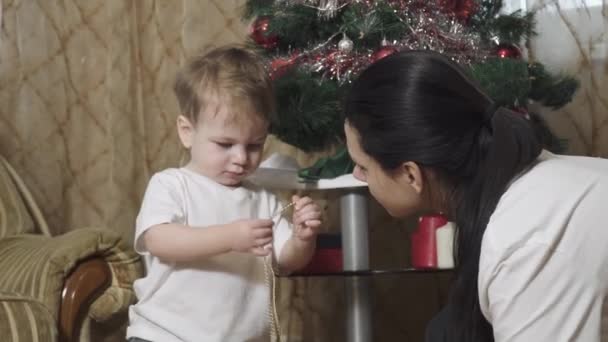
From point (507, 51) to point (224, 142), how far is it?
0.69 m

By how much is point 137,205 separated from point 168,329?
3.05ft

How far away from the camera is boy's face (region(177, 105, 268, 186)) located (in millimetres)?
1559

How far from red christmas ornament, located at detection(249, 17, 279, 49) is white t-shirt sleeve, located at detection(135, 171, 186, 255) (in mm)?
421

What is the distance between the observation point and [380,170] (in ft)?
4.00

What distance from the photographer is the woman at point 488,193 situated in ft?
3.39

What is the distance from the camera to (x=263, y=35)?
6.07 ft

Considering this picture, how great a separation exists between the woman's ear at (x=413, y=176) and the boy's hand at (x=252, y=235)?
13.6 inches

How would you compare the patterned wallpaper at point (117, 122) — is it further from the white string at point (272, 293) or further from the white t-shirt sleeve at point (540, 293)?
the white t-shirt sleeve at point (540, 293)

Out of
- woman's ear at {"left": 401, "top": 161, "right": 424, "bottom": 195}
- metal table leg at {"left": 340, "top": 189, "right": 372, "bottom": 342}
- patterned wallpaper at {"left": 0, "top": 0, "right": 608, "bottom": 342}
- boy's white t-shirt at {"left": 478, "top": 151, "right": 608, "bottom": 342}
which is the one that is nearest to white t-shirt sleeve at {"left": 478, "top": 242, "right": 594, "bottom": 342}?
boy's white t-shirt at {"left": 478, "top": 151, "right": 608, "bottom": 342}

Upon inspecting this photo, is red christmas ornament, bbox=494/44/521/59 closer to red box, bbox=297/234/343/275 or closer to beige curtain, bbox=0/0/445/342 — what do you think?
red box, bbox=297/234/343/275

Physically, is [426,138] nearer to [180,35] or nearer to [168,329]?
[168,329]

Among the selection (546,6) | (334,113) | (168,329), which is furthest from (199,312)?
(546,6)

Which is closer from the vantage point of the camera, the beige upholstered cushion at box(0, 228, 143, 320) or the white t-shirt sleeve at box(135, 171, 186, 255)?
the white t-shirt sleeve at box(135, 171, 186, 255)

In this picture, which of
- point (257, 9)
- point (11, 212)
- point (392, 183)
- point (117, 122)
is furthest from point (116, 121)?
point (392, 183)
